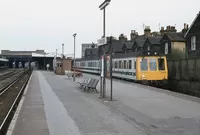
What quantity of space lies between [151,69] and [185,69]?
9.63ft

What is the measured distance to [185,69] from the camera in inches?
993

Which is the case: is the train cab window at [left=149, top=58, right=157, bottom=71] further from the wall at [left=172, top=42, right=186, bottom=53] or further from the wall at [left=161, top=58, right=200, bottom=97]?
the wall at [left=172, top=42, right=186, bottom=53]

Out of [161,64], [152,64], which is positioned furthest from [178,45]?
[152,64]

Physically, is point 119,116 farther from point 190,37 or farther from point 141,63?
point 190,37

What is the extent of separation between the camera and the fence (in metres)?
23.0

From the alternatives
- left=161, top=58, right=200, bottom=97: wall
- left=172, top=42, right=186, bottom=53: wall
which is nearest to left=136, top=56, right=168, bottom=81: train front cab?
left=161, top=58, right=200, bottom=97: wall

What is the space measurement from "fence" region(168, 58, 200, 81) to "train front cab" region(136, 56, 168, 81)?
0.89 metres

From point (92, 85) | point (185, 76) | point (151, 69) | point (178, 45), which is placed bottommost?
point (92, 85)

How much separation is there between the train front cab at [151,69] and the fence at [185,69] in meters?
0.89

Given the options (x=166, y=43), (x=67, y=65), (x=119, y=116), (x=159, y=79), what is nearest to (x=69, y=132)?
(x=119, y=116)

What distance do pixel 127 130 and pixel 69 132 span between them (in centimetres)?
148

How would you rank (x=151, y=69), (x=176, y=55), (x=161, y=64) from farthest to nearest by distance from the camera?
(x=176, y=55)
(x=161, y=64)
(x=151, y=69)

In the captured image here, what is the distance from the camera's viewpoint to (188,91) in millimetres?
24078

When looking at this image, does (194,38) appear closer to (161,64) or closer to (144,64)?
(161,64)
